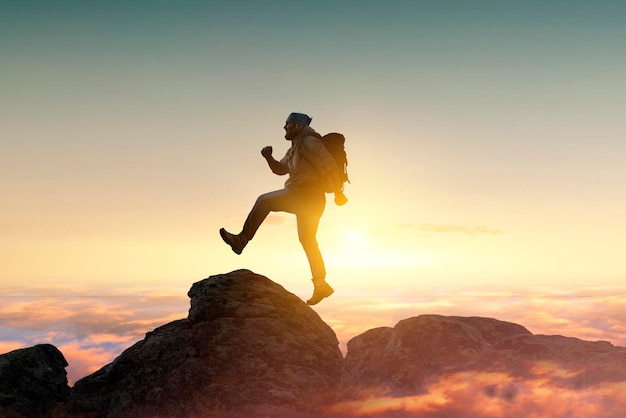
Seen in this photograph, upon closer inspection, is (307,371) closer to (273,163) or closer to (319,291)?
(319,291)

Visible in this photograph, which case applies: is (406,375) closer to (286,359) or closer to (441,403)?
(441,403)

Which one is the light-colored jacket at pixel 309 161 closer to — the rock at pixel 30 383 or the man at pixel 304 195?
the man at pixel 304 195

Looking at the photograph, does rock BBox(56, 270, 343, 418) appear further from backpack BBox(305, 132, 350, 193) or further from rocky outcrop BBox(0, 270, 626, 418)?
backpack BBox(305, 132, 350, 193)

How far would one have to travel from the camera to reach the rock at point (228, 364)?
1244cm

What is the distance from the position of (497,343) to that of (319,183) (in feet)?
18.3

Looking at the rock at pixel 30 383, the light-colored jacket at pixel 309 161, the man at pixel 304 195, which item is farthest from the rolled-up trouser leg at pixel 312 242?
the rock at pixel 30 383

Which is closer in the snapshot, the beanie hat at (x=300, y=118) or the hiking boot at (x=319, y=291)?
the beanie hat at (x=300, y=118)

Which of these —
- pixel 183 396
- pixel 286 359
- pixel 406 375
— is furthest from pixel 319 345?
pixel 183 396

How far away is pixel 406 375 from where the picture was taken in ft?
42.7

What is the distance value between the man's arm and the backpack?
145 cm

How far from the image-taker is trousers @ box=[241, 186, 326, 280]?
14.6 meters

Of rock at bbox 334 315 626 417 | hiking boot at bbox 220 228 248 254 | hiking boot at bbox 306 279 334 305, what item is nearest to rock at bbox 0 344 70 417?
hiking boot at bbox 220 228 248 254

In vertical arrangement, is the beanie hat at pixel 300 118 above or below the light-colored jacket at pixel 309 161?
above

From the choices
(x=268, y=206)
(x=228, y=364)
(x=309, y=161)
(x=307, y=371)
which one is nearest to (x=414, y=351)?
(x=307, y=371)
